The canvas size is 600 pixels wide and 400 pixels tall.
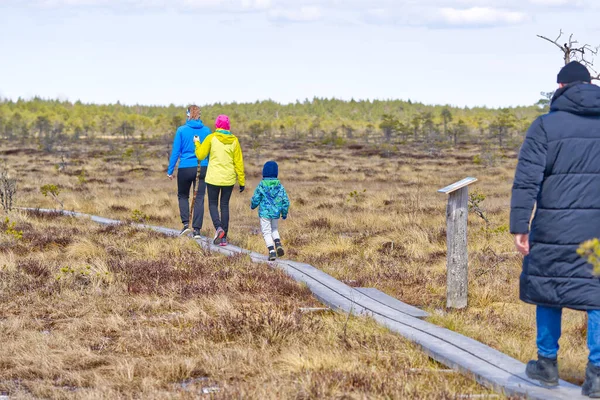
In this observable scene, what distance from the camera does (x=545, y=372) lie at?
4.16m

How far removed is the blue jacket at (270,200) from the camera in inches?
340

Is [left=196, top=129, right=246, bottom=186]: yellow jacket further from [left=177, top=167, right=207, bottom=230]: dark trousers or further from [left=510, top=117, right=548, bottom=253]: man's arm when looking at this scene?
[left=510, top=117, right=548, bottom=253]: man's arm

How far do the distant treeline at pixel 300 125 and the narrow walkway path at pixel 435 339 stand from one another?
1529 inches

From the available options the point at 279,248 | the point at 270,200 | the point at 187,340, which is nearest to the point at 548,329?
the point at 187,340

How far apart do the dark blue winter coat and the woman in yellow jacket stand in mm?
5887

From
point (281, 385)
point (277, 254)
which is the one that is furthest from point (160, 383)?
point (277, 254)

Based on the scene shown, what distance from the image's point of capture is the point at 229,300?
Result: 21.7 ft

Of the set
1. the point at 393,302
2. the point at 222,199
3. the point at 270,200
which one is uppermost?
the point at 270,200

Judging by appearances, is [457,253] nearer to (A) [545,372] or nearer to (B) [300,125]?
(A) [545,372]

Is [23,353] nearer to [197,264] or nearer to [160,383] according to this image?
[160,383]

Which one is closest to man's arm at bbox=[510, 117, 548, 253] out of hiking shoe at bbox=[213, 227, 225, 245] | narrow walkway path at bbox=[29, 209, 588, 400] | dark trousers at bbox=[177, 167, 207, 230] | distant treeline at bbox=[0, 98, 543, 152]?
narrow walkway path at bbox=[29, 209, 588, 400]

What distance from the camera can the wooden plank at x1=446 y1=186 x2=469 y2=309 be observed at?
675cm

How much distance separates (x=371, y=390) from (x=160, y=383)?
1.28m

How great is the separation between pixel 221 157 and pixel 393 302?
3.75 m
